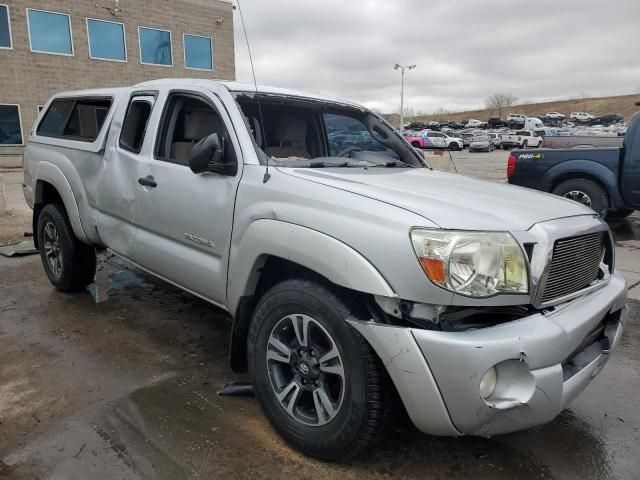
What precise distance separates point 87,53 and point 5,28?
10.5 feet

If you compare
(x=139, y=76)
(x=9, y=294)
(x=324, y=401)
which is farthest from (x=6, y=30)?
(x=324, y=401)

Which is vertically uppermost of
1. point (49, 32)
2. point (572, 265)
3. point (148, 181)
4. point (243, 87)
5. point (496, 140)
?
point (49, 32)

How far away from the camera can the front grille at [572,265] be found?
228 centimetres

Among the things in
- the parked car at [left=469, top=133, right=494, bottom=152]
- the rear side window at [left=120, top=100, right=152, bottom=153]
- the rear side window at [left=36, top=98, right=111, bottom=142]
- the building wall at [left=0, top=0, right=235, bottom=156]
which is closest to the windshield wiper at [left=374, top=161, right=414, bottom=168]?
the rear side window at [left=120, top=100, right=152, bottom=153]

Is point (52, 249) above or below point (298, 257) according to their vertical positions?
below

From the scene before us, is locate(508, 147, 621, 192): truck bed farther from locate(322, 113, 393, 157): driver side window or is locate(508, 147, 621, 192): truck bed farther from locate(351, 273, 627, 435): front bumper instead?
locate(351, 273, 627, 435): front bumper

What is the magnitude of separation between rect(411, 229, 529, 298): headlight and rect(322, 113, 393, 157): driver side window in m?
1.83

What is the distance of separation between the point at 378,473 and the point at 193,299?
2.94 m

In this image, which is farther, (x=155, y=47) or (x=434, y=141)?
(x=434, y=141)

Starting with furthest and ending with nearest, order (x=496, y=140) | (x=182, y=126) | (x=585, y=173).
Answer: (x=496, y=140) < (x=585, y=173) < (x=182, y=126)

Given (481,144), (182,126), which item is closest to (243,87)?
(182,126)

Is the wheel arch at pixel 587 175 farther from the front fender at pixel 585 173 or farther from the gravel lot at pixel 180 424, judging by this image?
the gravel lot at pixel 180 424

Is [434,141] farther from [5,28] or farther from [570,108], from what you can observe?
[570,108]

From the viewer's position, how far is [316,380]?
2445 mm
